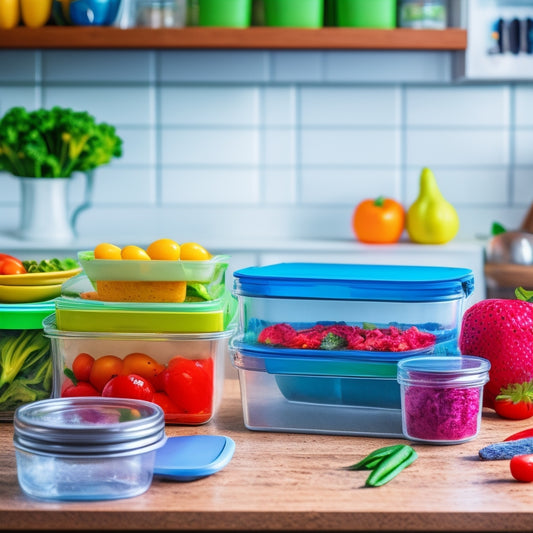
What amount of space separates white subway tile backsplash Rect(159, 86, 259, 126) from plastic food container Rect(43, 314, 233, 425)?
1.99 m

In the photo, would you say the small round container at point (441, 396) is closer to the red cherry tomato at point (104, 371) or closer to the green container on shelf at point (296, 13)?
the red cherry tomato at point (104, 371)

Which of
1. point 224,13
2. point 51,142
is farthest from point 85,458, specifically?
point 224,13

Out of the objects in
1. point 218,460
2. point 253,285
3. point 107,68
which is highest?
point 107,68

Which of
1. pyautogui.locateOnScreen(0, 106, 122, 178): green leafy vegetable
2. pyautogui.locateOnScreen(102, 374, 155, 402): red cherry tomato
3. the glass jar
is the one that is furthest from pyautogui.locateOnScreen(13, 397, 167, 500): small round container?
the glass jar

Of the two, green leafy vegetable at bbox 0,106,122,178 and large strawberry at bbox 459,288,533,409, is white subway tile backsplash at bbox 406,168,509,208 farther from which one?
large strawberry at bbox 459,288,533,409

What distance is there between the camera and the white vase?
2.65 m

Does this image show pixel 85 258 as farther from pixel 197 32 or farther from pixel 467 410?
pixel 197 32

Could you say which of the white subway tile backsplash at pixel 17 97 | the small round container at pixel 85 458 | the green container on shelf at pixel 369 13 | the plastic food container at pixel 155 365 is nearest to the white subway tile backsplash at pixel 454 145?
the green container on shelf at pixel 369 13

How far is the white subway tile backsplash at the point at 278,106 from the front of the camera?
2.95 m

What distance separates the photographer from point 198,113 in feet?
9.73

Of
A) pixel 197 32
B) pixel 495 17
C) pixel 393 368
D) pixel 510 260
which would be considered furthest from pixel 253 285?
pixel 495 17

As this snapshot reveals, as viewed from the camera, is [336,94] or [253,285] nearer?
[253,285]

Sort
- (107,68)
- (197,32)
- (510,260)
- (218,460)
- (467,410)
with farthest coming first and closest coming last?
(107,68)
(197,32)
(510,260)
(467,410)
(218,460)

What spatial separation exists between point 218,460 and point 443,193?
2252mm
